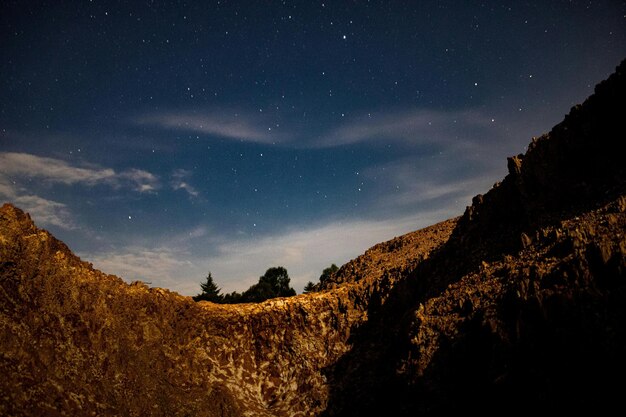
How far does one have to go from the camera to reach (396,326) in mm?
Answer: 23625

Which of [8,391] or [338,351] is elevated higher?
[8,391]

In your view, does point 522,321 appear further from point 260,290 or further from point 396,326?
point 260,290

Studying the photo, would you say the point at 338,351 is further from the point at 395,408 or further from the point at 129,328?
the point at 129,328

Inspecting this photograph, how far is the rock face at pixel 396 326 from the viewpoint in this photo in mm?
12672

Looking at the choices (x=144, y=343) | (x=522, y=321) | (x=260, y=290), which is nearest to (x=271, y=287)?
(x=260, y=290)

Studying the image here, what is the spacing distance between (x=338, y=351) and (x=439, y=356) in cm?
1050

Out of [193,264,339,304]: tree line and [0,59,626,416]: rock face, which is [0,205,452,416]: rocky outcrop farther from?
[193,264,339,304]: tree line

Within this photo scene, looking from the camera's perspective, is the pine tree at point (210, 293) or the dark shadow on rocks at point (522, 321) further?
the pine tree at point (210, 293)

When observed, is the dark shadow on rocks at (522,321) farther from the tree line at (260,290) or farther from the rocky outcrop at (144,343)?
the tree line at (260,290)

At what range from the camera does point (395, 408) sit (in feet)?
54.6

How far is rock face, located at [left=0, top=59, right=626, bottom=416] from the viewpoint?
1267 cm

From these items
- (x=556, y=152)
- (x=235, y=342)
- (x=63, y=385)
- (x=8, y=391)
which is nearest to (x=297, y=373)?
(x=235, y=342)

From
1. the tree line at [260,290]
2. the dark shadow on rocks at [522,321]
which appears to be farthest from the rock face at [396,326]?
the tree line at [260,290]

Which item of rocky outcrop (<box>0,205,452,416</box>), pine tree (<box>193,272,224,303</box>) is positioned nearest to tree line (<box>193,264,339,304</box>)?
pine tree (<box>193,272,224,303</box>)
